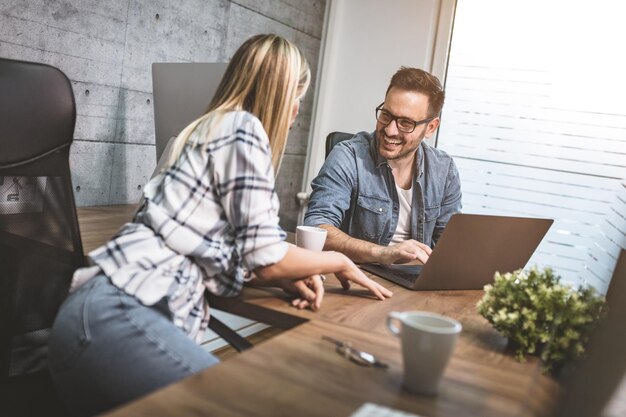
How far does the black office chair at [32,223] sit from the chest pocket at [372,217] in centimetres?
116

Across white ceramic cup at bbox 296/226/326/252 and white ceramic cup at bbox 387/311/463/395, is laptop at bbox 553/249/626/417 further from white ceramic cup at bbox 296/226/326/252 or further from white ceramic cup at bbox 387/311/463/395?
white ceramic cup at bbox 296/226/326/252

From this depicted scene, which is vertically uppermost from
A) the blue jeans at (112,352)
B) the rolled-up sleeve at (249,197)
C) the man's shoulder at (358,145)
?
the man's shoulder at (358,145)

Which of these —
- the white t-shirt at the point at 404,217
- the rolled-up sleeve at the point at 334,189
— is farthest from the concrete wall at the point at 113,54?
the white t-shirt at the point at 404,217

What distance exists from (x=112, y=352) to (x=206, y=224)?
317 millimetres

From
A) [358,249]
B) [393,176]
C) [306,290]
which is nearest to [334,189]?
[393,176]

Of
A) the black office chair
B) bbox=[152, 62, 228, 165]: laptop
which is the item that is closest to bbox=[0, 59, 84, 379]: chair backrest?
the black office chair

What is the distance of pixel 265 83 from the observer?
1.44 meters

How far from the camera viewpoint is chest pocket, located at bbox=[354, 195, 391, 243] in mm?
2383

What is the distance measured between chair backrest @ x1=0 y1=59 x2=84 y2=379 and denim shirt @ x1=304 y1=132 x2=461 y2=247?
971mm

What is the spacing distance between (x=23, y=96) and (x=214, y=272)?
1.75 feet

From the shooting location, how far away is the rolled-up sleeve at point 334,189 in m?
2.18

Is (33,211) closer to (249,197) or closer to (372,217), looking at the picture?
(249,197)

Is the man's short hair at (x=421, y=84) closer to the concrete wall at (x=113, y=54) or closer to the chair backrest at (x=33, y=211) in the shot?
the concrete wall at (x=113, y=54)

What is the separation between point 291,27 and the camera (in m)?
4.04
